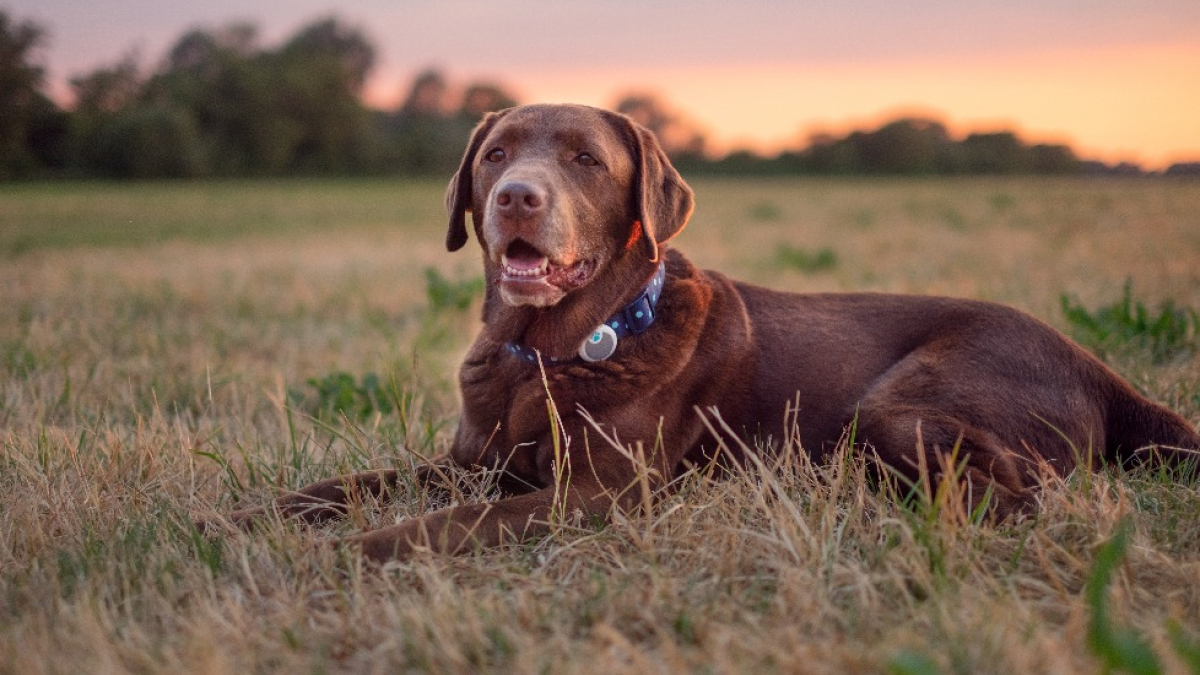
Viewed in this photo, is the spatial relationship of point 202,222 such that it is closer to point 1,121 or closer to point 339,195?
point 1,121

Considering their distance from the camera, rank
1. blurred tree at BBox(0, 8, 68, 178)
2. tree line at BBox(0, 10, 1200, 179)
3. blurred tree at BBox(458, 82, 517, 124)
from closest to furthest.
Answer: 1. blurred tree at BBox(0, 8, 68, 178)
2. tree line at BBox(0, 10, 1200, 179)
3. blurred tree at BBox(458, 82, 517, 124)

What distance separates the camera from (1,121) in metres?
19.6

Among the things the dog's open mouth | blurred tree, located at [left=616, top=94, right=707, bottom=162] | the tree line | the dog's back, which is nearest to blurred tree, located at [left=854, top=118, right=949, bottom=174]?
the tree line

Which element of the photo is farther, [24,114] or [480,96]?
[480,96]

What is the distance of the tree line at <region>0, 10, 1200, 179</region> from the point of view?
40188mm

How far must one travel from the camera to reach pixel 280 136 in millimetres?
54562

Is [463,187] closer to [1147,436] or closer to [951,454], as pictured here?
[951,454]

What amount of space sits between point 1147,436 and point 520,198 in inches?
96.4

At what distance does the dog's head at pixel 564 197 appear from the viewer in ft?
10.3

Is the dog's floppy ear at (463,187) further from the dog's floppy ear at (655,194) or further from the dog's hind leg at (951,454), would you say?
the dog's hind leg at (951,454)

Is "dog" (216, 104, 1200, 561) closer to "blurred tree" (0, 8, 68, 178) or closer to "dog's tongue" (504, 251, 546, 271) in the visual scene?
"dog's tongue" (504, 251, 546, 271)

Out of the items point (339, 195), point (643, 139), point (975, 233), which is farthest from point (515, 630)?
point (339, 195)

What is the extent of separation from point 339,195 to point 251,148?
22161 mm

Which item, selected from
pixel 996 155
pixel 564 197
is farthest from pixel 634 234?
pixel 996 155
